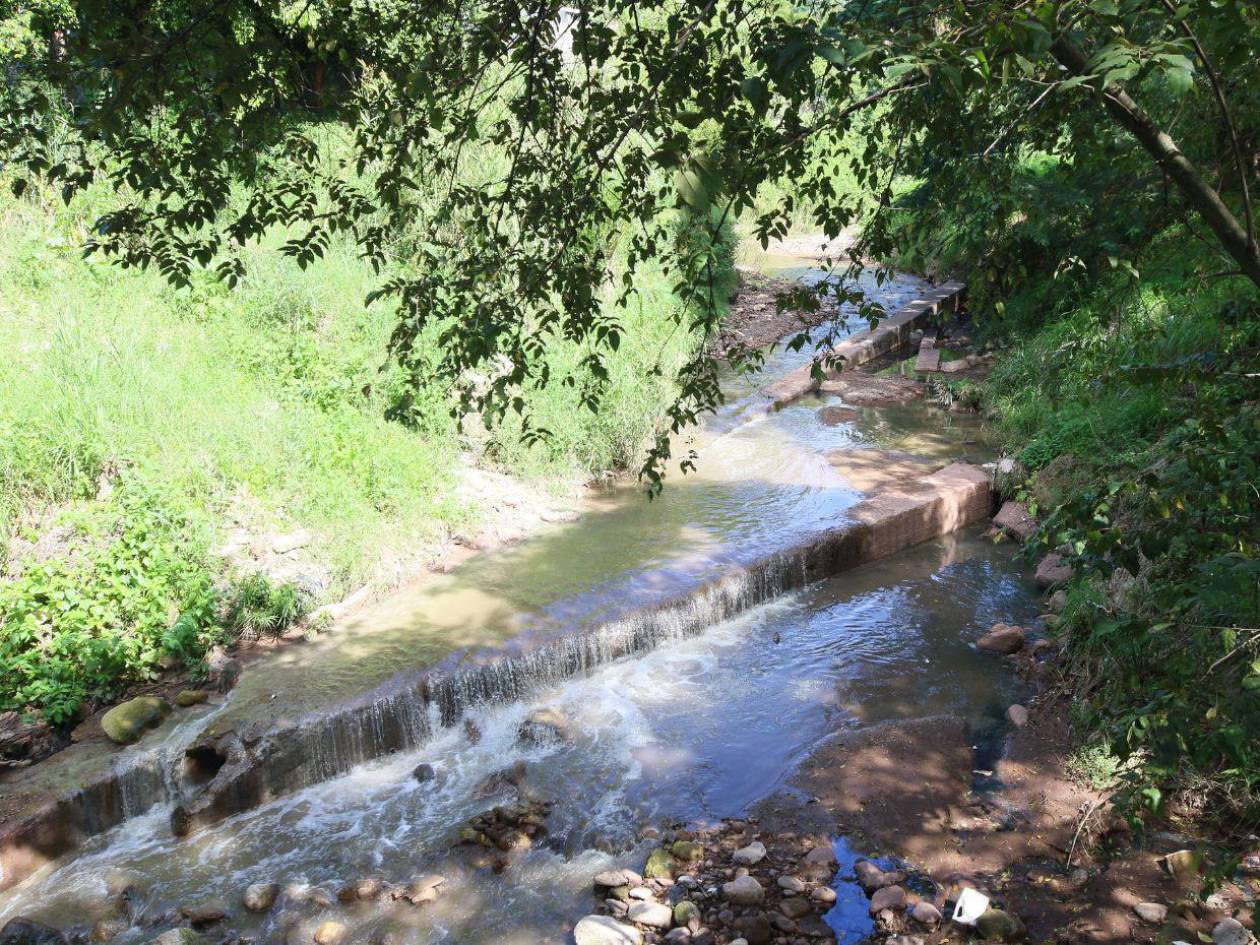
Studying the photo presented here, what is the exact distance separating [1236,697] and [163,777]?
5344 mm

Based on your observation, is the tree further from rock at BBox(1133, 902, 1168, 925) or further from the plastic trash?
rock at BBox(1133, 902, 1168, 925)

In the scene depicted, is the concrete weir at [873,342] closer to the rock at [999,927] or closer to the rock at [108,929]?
the rock at [999,927]

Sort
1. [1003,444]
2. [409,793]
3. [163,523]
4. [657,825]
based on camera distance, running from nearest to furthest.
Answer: [657,825] → [409,793] → [163,523] → [1003,444]

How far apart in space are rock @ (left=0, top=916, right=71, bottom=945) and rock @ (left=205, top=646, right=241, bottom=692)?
182 centimetres

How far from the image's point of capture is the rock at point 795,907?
428 centimetres

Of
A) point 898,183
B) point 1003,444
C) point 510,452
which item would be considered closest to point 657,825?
point 510,452

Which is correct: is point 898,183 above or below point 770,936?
above

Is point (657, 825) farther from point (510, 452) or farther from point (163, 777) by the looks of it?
point (510, 452)

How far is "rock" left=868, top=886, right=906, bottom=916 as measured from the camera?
13.9ft

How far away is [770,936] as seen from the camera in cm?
416

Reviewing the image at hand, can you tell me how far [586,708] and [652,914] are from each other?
6.76 feet

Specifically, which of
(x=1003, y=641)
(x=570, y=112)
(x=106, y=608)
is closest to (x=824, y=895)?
(x=1003, y=641)

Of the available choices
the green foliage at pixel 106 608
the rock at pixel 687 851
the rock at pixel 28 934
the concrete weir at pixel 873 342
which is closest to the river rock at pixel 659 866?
the rock at pixel 687 851

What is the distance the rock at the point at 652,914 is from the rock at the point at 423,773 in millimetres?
1776
